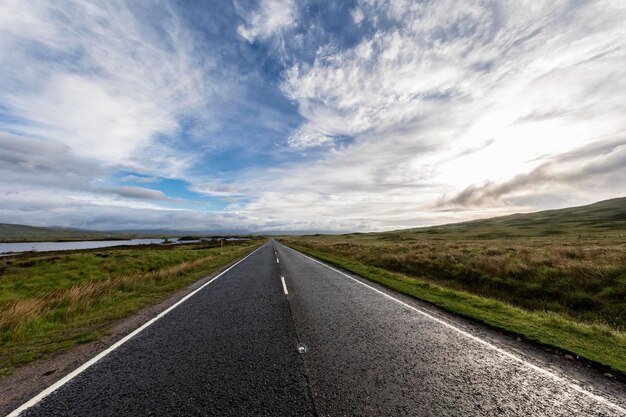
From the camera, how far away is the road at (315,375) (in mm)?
3555

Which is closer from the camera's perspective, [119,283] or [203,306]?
[203,306]

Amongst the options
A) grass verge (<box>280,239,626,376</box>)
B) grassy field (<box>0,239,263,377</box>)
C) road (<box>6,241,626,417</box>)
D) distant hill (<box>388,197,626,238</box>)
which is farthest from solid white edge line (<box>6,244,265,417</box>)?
distant hill (<box>388,197,626,238</box>)

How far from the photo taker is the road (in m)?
3.55

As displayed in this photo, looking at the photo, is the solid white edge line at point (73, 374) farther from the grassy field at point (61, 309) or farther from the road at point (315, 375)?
the grassy field at point (61, 309)

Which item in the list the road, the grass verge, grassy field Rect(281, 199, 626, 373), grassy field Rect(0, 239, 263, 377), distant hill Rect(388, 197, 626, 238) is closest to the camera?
the road

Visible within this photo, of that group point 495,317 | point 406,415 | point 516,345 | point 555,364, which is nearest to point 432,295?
point 495,317

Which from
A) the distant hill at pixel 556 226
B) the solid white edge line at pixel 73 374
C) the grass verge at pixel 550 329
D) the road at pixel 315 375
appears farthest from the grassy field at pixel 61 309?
the distant hill at pixel 556 226

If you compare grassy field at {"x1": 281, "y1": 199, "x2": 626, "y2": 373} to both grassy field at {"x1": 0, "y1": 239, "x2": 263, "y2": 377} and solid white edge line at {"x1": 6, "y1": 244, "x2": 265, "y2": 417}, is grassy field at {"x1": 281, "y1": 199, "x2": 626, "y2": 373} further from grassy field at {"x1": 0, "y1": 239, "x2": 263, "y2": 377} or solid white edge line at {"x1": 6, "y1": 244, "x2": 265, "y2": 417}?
grassy field at {"x1": 0, "y1": 239, "x2": 263, "y2": 377}

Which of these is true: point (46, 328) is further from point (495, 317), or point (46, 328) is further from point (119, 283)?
point (495, 317)

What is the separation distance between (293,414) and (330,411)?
0.45m

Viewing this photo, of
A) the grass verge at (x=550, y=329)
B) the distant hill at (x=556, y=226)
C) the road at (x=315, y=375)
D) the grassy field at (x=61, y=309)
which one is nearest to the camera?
the road at (x=315, y=375)

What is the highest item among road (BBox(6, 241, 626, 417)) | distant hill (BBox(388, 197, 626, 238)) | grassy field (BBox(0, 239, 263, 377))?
distant hill (BBox(388, 197, 626, 238))

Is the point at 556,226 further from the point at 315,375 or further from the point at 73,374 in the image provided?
the point at 73,374

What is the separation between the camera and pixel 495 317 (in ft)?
25.7
